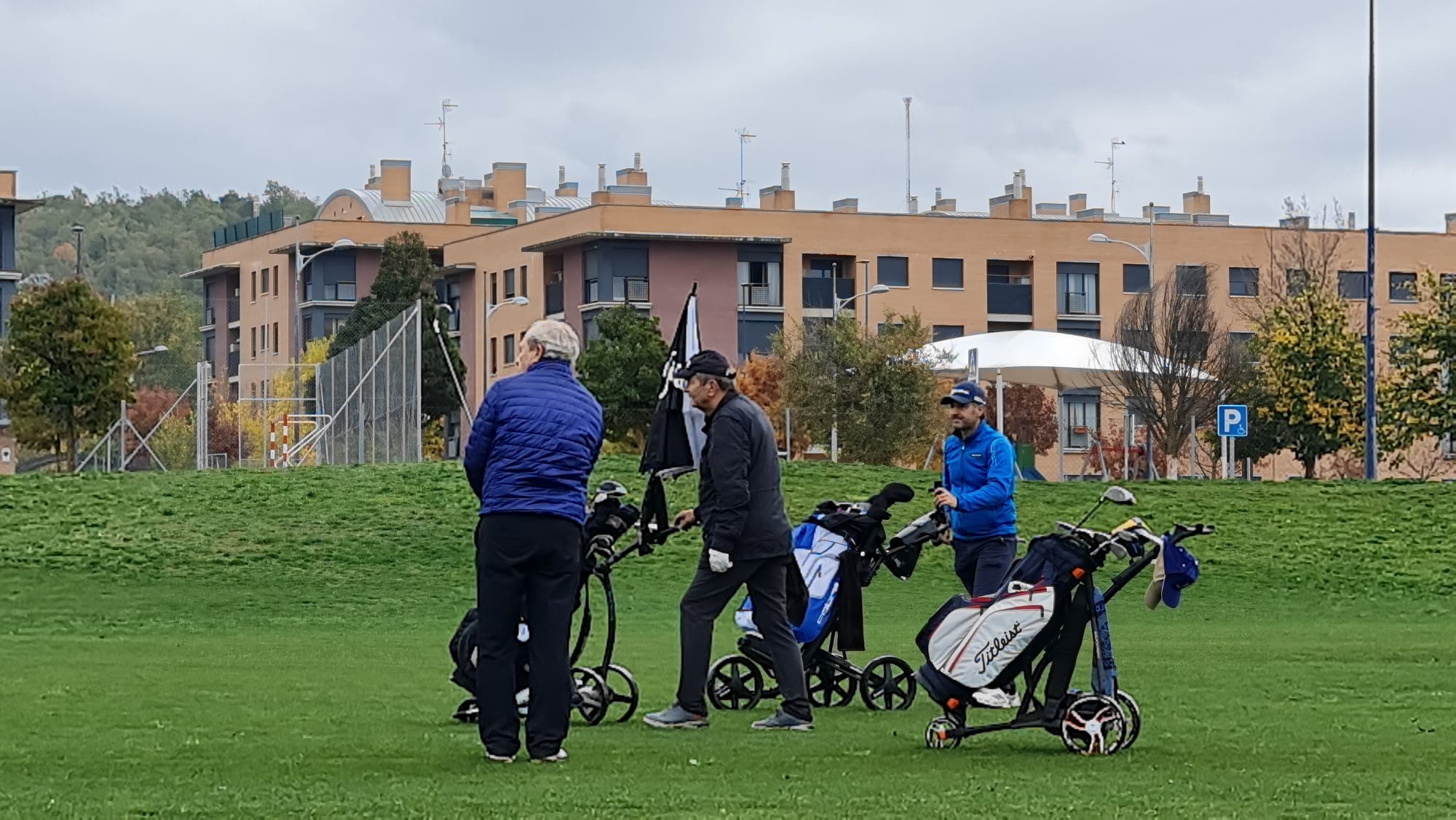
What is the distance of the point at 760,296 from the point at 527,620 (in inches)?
2860

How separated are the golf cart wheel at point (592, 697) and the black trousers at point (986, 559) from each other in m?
2.04

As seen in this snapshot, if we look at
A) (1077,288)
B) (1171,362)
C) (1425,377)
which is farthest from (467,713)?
(1077,288)

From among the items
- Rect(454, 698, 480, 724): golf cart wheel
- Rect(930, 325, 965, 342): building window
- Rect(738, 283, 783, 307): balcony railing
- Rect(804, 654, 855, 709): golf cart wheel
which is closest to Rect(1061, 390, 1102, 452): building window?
Rect(930, 325, 965, 342): building window

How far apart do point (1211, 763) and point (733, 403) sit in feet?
9.44

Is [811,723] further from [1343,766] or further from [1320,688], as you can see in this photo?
[1320,688]

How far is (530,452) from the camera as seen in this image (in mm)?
9625

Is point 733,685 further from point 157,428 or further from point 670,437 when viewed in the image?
point 157,428

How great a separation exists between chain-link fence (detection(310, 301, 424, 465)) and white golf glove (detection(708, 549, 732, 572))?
76.9ft

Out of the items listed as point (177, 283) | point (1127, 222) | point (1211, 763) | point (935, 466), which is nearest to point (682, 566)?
point (1211, 763)

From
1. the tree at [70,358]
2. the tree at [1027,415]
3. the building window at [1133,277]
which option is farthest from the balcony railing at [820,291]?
the tree at [70,358]

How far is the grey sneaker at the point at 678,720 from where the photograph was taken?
36.2 feet

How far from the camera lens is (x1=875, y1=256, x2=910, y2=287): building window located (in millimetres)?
83750

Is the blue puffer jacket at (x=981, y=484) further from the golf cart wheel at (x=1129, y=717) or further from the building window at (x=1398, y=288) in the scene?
the building window at (x=1398, y=288)

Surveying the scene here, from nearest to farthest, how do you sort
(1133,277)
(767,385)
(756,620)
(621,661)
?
(756,620) → (621,661) → (767,385) → (1133,277)
